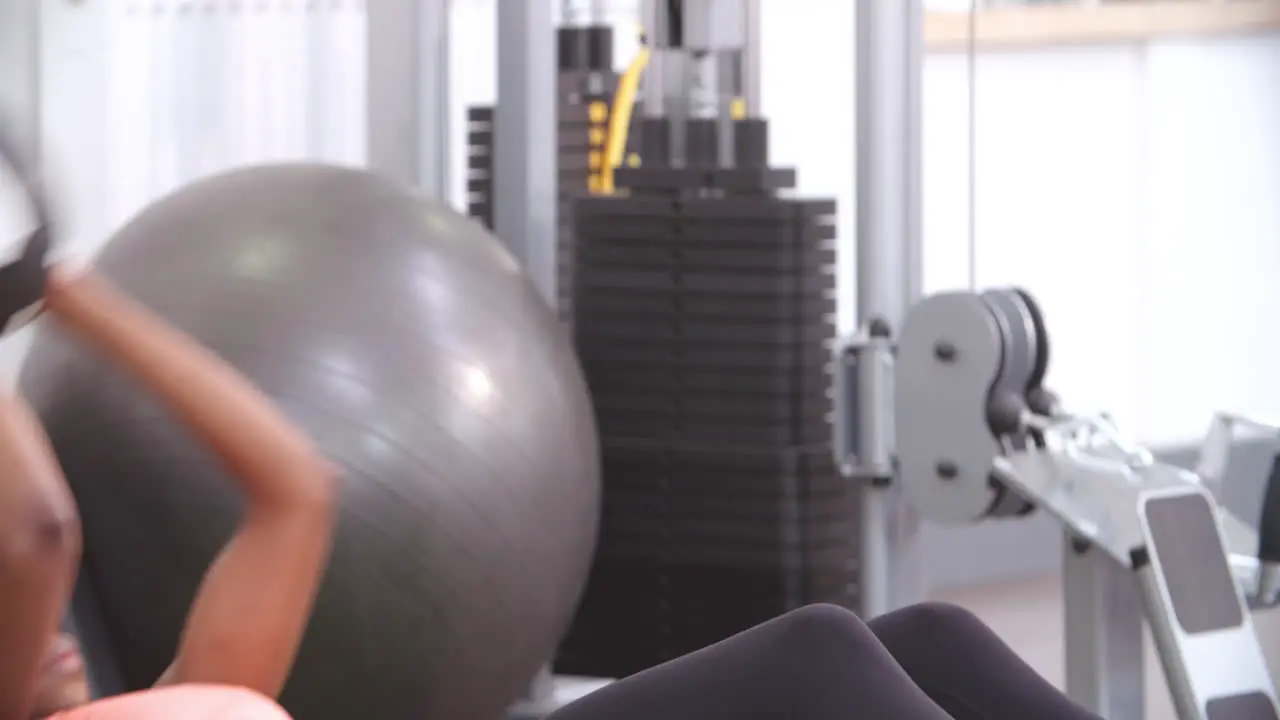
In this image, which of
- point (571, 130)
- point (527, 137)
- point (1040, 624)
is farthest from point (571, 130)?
point (1040, 624)

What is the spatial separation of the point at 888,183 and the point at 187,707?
1.71 meters

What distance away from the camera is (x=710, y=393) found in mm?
2557

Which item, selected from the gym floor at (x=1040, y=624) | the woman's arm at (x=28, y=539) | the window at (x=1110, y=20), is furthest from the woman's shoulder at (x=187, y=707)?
the window at (x=1110, y=20)

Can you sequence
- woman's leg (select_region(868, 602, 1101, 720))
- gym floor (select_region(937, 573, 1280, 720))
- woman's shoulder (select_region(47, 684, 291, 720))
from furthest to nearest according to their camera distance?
1. gym floor (select_region(937, 573, 1280, 720))
2. woman's leg (select_region(868, 602, 1101, 720))
3. woman's shoulder (select_region(47, 684, 291, 720))

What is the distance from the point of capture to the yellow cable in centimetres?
274

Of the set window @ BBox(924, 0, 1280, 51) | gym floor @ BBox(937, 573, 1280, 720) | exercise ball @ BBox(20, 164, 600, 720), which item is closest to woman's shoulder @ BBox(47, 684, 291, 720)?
exercise ball @ BBox(20, 164, 600, 720)

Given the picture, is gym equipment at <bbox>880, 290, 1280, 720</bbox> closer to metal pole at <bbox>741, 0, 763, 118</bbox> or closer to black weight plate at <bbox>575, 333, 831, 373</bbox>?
black weight plate at <bbox>575, 333, 831, 373</bbox>

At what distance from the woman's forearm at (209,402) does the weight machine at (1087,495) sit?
0.95 m

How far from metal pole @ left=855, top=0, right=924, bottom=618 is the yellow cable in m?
0.34

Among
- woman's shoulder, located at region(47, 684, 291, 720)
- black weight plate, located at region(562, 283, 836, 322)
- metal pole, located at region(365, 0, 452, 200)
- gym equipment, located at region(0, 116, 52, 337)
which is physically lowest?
woman's shoulder, located at region(47, 684, 291, 720)

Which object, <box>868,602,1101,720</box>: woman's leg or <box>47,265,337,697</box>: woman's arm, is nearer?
<box>47,265,337,697</box>: woman's arm

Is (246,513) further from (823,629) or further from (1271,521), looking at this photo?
(1271,521)

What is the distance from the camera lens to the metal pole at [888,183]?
257cm

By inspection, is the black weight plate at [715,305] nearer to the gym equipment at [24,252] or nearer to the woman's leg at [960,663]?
the woman's leg at [960,663]
